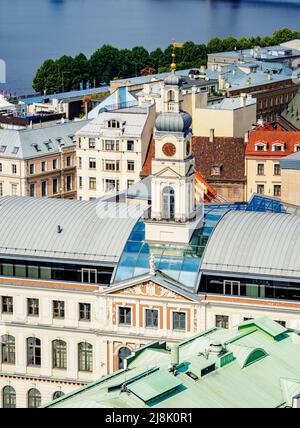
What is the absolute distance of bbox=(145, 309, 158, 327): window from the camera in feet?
198

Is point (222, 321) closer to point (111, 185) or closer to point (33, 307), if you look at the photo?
point (33, 307)

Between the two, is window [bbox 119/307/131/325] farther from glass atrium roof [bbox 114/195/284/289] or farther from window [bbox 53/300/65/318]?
window [bbox 53/300/65/318]

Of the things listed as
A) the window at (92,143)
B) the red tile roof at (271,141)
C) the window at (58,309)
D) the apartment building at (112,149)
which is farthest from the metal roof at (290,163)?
the window at (58,309)

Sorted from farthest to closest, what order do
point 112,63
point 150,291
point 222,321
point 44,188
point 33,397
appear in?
1. point 112,63
2. point 44,188
3. point 33,397
4. point 150,291
5. point 222,321

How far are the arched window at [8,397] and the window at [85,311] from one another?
4173 millimetres

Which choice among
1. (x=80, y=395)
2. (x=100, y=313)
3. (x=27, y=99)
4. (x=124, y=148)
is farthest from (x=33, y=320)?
(x=27, y=99)

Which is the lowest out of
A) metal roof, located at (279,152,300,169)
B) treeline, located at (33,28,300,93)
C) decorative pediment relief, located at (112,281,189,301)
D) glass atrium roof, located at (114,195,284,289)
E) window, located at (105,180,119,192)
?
decorative pediment relief, located at (112,281,189,301)

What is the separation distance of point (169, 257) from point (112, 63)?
102 m

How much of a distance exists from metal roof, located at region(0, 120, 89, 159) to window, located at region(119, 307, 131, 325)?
36.1 metres

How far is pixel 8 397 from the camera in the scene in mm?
62594

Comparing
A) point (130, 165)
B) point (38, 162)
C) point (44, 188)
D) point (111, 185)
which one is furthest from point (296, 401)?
point (38, 162)

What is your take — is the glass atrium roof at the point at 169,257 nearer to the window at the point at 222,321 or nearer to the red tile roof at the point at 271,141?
the window at the point at 222,321

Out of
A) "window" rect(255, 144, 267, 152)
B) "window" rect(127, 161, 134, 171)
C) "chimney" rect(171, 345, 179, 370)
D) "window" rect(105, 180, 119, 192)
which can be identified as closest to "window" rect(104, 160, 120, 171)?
"window" rect(127, 161, 134, 171)

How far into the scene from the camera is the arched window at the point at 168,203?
2411 inches
